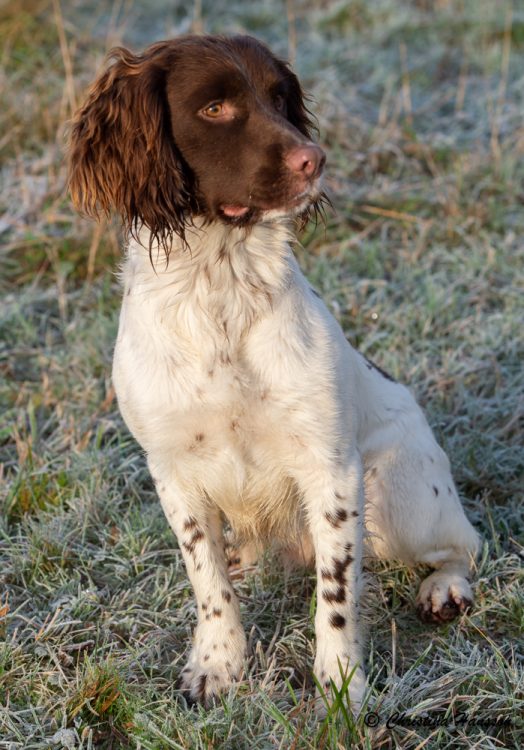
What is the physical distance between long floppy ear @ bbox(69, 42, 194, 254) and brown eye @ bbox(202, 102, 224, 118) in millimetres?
98

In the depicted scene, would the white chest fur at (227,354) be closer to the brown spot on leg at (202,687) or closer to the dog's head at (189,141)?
the dog's head at (189,141)

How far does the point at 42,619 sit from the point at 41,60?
4.56m

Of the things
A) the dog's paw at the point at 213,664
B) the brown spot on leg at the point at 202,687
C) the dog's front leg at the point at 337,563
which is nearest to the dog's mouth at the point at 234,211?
the dog's front leg at the point at 337,563

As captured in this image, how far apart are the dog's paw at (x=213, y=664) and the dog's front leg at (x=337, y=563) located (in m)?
0.25

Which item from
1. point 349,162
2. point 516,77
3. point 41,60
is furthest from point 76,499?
point 516,77

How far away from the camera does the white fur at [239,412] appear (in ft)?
8.23

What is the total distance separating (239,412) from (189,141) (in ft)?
2.20

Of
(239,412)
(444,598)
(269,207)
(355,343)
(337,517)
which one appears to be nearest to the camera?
(269,207)

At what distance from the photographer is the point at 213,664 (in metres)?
2.73

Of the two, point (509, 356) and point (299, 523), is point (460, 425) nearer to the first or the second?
point (509, 356)

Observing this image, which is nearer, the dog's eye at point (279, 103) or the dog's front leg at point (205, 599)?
the dog's eye at point (279, 103)

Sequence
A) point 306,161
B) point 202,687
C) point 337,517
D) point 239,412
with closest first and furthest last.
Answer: point 306,161 → point 239,412 → point 337,517 → point 202,687

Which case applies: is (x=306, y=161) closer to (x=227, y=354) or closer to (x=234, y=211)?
(x=234, y=211)

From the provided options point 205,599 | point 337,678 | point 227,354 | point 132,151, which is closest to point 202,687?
point 205,599
